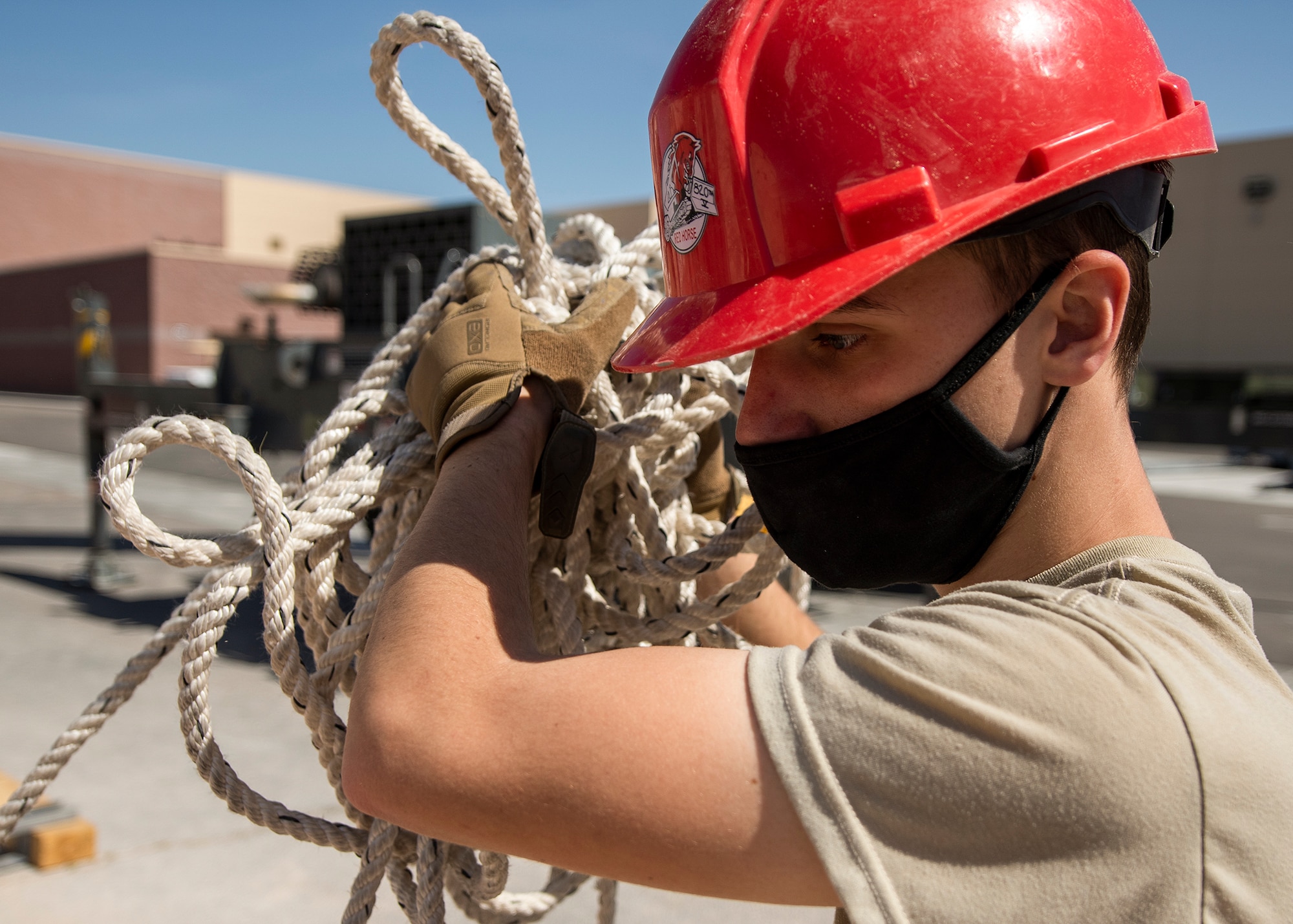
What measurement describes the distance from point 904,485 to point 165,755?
3.59m

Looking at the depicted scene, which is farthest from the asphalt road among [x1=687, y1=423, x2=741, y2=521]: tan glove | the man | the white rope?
the man

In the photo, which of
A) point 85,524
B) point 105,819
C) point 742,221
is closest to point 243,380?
point 105,819

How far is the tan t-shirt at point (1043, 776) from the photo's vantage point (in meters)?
0.83

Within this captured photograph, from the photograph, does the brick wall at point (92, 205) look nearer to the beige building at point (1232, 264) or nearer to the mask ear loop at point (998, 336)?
the beige building at point (1232, 264)

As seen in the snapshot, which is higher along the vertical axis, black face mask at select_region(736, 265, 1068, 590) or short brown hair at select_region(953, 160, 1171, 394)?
short brown hair at select_region(953, 160, 1171, 394)

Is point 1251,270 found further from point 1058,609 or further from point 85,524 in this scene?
point 1058,609

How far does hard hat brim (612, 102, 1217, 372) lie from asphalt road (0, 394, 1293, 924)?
1763mm

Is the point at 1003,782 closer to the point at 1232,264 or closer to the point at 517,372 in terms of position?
the point at 517,372

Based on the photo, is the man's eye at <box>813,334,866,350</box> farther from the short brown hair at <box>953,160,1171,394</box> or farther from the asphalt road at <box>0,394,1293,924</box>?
the asphalt road at <box>0,394,1293,924</box>

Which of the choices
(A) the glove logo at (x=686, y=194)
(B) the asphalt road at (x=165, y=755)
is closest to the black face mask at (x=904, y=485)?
(A) the glove logo at (x=686, y=194)

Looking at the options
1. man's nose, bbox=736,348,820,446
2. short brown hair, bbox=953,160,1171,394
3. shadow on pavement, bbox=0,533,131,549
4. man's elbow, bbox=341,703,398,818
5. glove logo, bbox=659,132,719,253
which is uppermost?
glove logo, bbox=659,132,719,253

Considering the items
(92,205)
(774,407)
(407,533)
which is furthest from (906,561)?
(92,205)

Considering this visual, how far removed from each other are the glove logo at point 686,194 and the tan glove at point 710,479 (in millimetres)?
644

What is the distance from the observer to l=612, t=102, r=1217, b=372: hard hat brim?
1015mm
